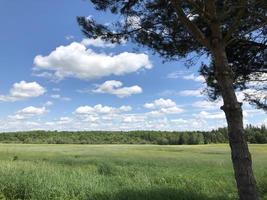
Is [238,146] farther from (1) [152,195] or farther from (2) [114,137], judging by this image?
(2) [114,137]

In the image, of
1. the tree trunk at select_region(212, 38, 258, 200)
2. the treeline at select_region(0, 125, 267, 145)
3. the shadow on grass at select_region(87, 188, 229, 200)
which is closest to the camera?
the tree trunk at select_region(212, 38, 258, 200)

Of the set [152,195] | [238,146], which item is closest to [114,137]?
[152,195]

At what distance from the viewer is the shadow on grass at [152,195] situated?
1112 cm

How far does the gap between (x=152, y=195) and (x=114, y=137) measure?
95232 mm

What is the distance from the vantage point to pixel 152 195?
11.6 m

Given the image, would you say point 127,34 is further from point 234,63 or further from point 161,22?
point 234,63

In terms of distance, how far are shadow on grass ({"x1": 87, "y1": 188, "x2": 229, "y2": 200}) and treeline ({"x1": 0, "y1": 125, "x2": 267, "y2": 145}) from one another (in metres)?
86.1

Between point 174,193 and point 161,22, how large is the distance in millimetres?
4320

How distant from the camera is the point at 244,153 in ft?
26.9

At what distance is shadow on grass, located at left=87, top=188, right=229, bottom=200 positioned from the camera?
36.5 ft

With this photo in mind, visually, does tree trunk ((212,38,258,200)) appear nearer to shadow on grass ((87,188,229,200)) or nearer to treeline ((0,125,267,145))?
shadow on grass ((87,188,229,200))

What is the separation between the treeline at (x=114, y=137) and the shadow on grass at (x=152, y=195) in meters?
86.1

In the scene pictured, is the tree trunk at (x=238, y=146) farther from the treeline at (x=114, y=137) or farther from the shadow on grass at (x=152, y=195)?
the treeline at (x=114, y=137)

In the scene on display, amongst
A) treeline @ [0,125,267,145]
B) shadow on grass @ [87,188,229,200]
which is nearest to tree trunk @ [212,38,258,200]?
shadow on grass @ [87,188,229,200]
